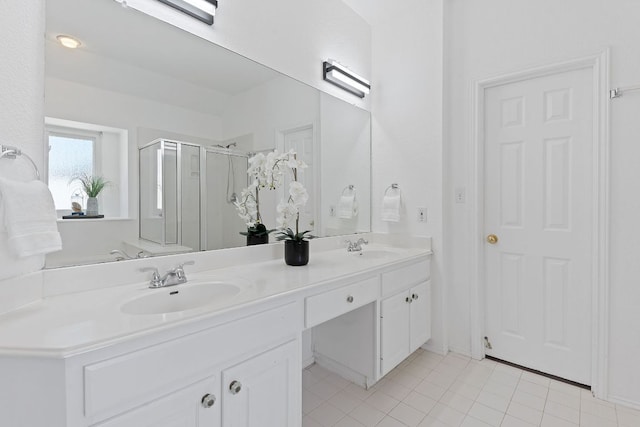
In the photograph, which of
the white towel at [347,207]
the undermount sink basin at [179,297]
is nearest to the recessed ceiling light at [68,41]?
the undermount sink basin at [179,297]

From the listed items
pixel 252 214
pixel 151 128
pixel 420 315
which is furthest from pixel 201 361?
pixel 420 315

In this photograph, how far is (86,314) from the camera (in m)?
0.92

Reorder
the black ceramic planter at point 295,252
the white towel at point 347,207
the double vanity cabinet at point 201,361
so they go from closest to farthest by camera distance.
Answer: the double vanity cabinet at point 201,361 < the black ceramic planter at point 295,252 < the white towel at point 347,207

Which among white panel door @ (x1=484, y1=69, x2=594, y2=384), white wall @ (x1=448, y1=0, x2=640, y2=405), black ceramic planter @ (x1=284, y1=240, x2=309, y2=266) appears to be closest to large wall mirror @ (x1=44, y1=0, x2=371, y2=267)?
black ceramic planter @ (x1=284, y1=240, x2=309, y2=266)

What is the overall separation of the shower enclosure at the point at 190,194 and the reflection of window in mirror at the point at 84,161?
0.09 m

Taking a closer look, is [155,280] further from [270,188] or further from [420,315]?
[420,315]

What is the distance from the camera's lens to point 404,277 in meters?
1.99

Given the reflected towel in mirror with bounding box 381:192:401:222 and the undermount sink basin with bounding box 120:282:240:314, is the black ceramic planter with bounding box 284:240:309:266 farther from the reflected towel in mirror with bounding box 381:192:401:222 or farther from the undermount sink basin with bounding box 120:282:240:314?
the reflected towel in mirror with bounding box 381:192:401:222

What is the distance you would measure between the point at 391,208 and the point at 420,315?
0.83 metres

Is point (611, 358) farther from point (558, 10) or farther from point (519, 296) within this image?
point (558, 10)

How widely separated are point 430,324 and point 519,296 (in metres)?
0.63

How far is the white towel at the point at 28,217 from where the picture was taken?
89 cm

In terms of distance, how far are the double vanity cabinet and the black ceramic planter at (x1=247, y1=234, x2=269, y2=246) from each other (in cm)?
14

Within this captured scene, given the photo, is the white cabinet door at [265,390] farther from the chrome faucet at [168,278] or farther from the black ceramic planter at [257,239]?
the black ceramic planter at [257,239]
